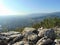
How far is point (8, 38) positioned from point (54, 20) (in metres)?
11.4

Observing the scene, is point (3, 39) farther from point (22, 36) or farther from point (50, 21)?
point (50, 21)

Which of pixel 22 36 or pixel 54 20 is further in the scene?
pixel 54 20

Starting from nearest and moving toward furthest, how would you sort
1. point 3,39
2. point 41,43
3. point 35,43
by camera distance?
point 41,43
point 35,43
point 3,39

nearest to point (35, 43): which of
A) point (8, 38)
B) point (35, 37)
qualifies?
point (35, 37)

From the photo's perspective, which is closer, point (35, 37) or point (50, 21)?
point (35, 37)

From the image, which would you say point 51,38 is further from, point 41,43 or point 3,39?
point 3,39

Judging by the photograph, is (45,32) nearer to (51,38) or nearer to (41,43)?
(51,38)

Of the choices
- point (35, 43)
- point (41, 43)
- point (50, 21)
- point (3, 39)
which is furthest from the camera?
point (50, 21)

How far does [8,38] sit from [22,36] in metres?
1.59

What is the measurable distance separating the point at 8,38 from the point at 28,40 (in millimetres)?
2524

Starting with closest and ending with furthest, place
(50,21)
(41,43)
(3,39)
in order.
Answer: (41,43) → (3,39) → (50,21)

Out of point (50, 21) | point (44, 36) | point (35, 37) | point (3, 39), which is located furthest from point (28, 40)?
point (50, 21)

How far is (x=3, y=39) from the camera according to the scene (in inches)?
622

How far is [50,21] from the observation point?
80.7ft
